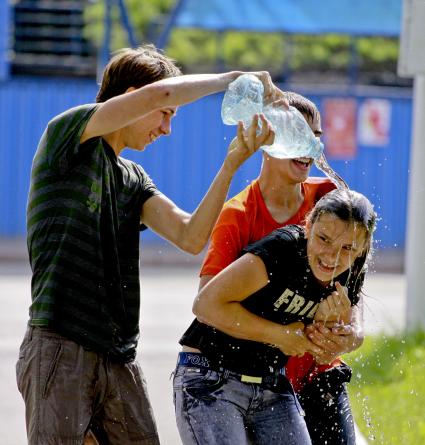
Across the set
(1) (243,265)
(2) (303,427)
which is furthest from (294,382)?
(1) (243,265)

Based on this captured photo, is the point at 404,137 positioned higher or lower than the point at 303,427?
lower

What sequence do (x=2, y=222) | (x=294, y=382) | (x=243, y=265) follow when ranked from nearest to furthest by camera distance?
(x=243, y=265) < (x=294, y=382) < (x=2, y=222)

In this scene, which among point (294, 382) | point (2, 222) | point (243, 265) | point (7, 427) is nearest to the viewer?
point (243, 265)

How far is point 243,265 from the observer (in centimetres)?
422

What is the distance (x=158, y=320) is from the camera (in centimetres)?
1231

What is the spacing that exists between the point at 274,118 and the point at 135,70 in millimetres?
541

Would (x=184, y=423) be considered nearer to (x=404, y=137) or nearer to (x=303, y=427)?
(x=303, y=427)

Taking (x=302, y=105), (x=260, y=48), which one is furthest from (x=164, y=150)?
(x=260, y=48)

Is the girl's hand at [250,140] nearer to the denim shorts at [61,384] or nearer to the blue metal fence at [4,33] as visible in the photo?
the denim shorts at [61,384]

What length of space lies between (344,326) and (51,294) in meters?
1.07

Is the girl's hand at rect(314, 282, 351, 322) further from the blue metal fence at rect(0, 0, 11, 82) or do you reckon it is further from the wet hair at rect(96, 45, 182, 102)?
the blue metal fence at rect(0, 0, 11, 82)

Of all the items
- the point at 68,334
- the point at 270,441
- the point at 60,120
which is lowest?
the point at 270,441

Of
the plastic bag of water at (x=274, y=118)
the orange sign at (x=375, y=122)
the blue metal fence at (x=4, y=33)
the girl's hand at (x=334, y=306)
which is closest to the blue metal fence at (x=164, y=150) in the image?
the orange sign at (x=375, y=122)

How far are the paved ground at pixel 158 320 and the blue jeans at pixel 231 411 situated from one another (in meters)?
0.85
